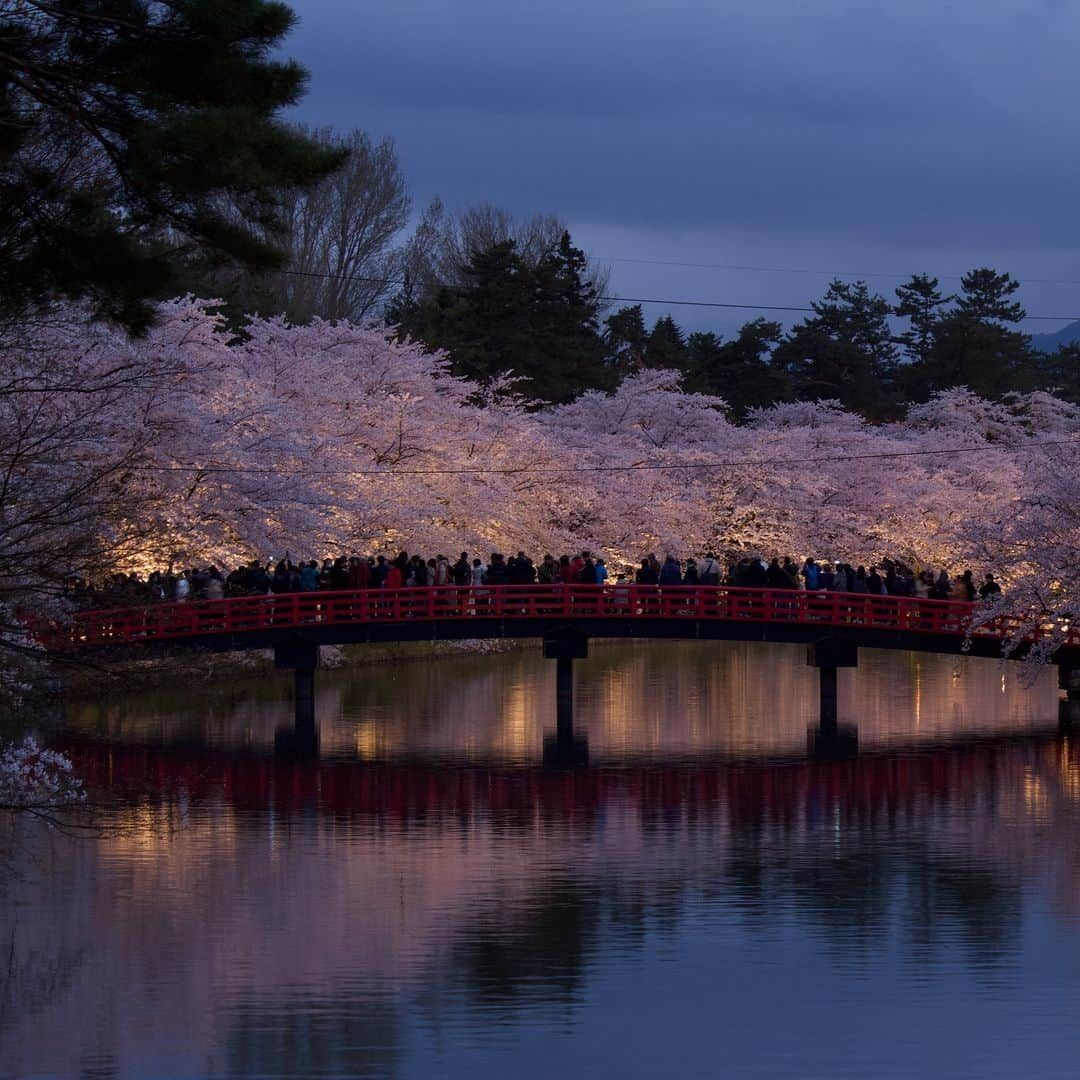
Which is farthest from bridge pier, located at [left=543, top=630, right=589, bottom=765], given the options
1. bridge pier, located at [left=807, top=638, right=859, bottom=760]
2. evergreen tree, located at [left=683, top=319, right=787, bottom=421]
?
evergreen tree, located at [left=683, top=319, right=787, bottom=421]

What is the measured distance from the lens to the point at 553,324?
69.4 meters

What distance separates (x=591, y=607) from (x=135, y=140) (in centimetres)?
2412

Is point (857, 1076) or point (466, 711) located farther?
point (466, 711)

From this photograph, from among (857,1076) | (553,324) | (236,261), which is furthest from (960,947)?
(553,324)

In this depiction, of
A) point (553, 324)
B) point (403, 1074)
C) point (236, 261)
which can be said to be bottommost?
point (403, 1074)

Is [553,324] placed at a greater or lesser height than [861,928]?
greater

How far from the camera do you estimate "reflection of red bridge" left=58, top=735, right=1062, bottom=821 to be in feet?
90.9

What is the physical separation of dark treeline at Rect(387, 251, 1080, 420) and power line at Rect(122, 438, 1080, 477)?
27.5ft

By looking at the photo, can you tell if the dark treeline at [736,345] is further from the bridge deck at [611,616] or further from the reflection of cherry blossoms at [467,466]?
the bridge deck at [611,616]

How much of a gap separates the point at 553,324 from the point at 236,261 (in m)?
54.6

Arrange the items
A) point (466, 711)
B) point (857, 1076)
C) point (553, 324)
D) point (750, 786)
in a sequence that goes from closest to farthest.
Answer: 1. point (857, 1076)
2. point (750, 786)
3. point (466, 711)
4. point (553, 324)

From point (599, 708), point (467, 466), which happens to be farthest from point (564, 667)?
point (467, 466)

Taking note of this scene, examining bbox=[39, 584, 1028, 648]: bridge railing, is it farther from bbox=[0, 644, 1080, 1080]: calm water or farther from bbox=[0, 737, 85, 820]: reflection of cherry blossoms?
bbox=[0, 737, 85, 820]: reflection of cherry blossoms

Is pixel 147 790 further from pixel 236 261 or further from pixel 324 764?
pixel 236 261
